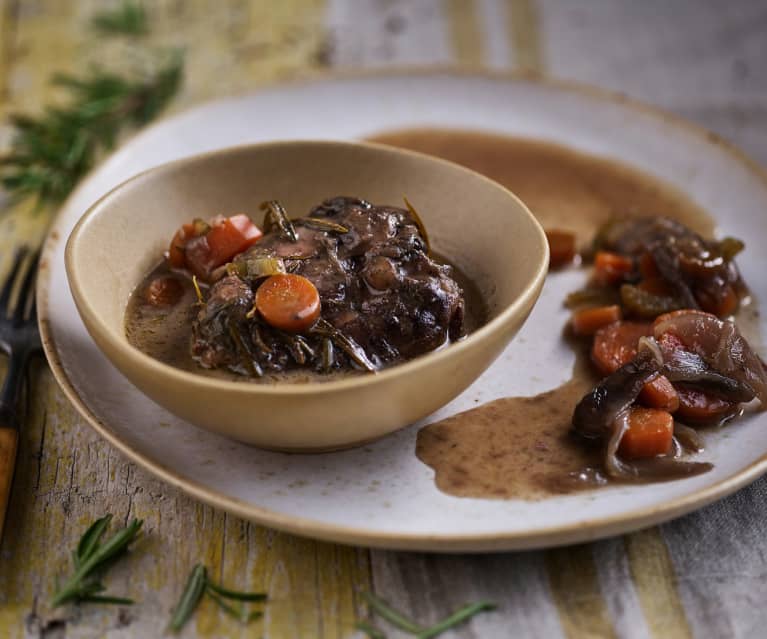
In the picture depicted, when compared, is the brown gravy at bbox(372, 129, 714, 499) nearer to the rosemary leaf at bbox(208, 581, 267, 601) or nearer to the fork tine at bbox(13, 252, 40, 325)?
the rosemary leaf at bbox(208, 581, 267, 601)

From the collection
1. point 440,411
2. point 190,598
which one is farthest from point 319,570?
point 440,411

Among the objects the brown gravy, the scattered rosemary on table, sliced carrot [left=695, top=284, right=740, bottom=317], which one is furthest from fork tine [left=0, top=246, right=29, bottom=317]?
sliced carrot [left=695, top=284, right=740, bottom=317]

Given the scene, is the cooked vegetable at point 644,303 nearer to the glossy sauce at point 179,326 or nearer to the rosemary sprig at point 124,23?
the glossy sauce at point 179,326

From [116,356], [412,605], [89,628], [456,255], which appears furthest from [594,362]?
[89,628]

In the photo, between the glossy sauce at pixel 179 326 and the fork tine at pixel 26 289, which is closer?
the glossy sauce at pixel 179 326

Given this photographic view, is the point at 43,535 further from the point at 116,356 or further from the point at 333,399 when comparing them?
the point at 333,399

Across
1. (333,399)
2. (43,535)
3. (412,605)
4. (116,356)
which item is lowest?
(43,535)

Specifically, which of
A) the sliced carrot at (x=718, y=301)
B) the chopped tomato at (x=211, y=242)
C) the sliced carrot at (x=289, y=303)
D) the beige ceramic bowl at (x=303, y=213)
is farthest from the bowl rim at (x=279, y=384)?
the sliced carrot at (x=718, y=301)

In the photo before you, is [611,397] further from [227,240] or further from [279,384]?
[227,240]
